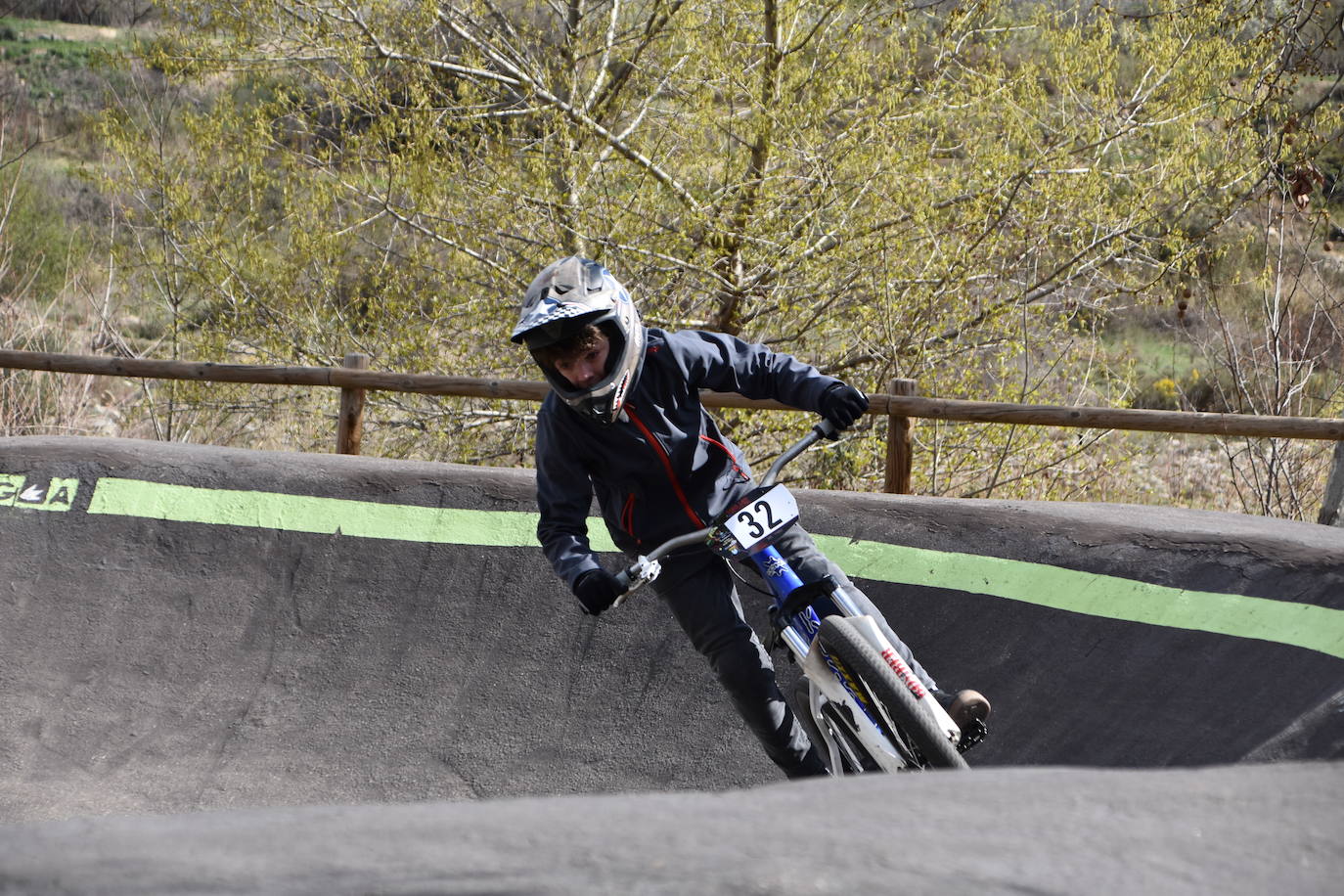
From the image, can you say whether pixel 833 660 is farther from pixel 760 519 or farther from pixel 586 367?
pixel 586 367

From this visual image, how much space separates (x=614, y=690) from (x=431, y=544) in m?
Result: 1.19

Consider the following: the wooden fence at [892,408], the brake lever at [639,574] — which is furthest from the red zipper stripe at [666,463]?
the wooden fence at [892,408]

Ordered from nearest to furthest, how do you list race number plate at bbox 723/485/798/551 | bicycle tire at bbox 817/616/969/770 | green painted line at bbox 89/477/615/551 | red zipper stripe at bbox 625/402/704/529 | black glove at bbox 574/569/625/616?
bicycle tire at bbox 817/616/969/770, black glove at bbox 574/569/625/616, race number plate at bbox 723/485/798/551, red zipper stripe at bbox 625/402/704/529, green painted line at bbox 89/477/615/551

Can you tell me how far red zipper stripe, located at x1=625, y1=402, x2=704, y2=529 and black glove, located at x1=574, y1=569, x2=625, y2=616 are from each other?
0.50m

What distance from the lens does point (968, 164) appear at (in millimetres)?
9859

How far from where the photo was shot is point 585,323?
3.63 meters

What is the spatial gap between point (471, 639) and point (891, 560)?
1.88 m

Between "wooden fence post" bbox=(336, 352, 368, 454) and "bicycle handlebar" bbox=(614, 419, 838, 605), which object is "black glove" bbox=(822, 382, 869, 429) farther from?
"wooden fence post" bbox=(336, 352, 368, 454)

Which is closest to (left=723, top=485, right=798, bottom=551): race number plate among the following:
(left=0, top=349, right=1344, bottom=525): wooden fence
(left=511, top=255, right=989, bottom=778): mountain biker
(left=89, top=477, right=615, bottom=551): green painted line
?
(left=511, top=255, right=989, bottom=778): mountain biker

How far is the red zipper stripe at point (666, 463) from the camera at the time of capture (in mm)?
3889

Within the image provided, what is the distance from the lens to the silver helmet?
3600 millimetres

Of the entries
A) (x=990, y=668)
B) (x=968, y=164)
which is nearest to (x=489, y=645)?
(x=990, y=668)

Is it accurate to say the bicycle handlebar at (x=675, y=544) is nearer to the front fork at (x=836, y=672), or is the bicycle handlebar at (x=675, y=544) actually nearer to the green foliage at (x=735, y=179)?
the front fork at (x=836, y=672)

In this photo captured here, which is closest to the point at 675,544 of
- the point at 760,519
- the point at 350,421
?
the point at 760,519
